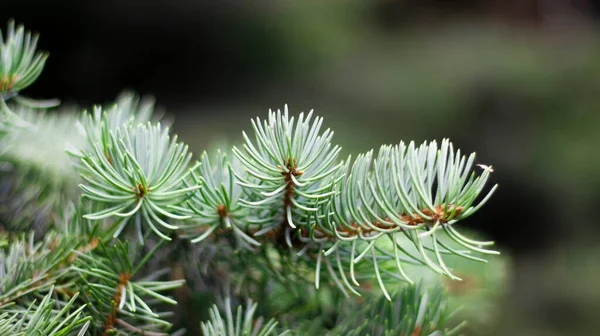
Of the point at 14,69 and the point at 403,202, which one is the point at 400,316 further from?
the point at 14,69

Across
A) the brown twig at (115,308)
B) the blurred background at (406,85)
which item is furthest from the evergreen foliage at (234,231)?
the blurred background at (406,85)

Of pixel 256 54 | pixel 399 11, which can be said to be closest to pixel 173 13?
pixel 256 54

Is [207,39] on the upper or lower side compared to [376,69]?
lower

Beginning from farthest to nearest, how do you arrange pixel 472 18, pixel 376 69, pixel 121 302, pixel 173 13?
1. pixel 472 18
2. pixel 376 69
3. pixel 173 13
4. pixel 121 302

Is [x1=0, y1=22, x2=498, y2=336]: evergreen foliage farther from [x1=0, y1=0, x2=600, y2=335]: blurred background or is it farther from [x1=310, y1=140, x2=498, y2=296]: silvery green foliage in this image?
[x1=0, y1=0, x2=600, y2=335]: blurred background

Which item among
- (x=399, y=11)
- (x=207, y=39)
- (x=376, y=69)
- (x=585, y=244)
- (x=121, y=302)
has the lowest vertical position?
(x=121, y=302)

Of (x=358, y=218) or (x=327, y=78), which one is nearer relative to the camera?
(x=358, y=218)

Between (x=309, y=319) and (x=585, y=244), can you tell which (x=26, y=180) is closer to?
(x=309, y=319)

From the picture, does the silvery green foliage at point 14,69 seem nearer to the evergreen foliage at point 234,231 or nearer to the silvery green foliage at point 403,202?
the evergreen foliage at point 234,231
